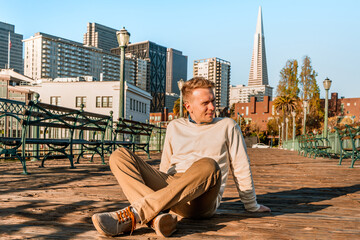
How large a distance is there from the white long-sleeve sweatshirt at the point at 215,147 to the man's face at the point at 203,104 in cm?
8

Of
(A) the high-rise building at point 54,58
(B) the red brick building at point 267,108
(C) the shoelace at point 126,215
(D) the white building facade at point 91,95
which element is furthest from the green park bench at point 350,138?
(A) the high-rise building at point 54,58

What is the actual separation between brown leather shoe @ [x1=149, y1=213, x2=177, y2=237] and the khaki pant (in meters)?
0.06

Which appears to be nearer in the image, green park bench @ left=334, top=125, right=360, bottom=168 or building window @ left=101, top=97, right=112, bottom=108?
green park bench @ left=334, top=125, right=360, bottom=168

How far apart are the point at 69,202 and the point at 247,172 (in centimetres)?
193

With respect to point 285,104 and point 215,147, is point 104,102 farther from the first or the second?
point 215,147

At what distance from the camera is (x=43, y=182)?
17.5 feet

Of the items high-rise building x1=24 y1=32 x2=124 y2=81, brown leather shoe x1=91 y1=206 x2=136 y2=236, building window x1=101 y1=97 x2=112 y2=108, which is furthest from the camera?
high-rise building x1=24 y1=32 x2=124 y2=81

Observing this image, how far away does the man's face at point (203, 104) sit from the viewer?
3.04 m

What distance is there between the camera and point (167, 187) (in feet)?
8.41

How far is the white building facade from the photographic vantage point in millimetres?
47156

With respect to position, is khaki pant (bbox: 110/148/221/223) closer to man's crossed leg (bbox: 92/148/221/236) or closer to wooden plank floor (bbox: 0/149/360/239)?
man's crossed leg (bbox: 92/148/221/236)

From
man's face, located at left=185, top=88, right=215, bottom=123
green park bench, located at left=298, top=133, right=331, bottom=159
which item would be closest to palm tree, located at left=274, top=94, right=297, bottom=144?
green park bench, located at left=298, top=133, right=331, bottom=159

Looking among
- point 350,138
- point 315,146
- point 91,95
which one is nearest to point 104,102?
point 91,95

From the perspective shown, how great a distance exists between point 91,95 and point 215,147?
155 feet
